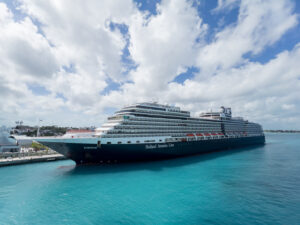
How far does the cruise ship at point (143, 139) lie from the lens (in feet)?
82.8

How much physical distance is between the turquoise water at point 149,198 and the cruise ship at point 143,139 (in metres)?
4.22

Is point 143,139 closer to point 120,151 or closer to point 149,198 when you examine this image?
point 120,151

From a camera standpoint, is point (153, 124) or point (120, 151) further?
point (153, 124)

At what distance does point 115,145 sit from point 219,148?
39.0 metres

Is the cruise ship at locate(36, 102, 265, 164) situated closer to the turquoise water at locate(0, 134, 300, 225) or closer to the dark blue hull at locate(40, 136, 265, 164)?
the dark blue hull at locate(40, 136, 265, 164)

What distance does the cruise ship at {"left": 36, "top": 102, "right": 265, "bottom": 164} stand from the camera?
2525cm

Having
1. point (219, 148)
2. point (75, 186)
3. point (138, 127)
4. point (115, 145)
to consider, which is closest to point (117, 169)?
point (115, 145)

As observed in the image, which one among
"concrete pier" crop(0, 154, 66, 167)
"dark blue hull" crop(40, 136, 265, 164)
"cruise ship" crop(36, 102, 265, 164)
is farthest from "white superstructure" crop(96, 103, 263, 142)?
"concrete pier" crop(0, 154, 66, 167)

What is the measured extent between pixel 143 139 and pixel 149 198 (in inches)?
589

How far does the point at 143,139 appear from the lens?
2936cm

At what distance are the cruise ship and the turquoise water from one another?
13.8 feet

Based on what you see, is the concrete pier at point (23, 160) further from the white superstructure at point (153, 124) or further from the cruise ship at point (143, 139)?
the white superstructure at point (153, 124)

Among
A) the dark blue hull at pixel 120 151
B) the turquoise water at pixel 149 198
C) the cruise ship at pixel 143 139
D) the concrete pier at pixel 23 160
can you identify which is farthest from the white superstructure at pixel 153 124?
the concrete pier at pixel 23 160

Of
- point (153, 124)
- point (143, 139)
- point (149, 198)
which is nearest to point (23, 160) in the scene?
point (143, 139)
